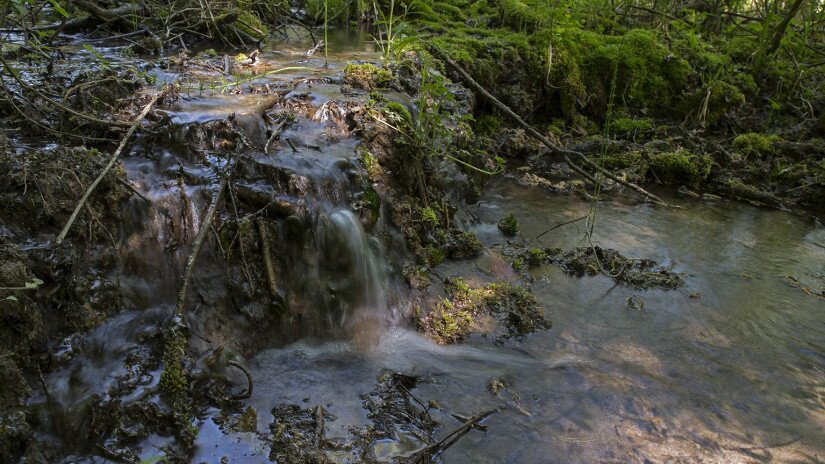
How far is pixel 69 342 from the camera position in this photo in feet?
10.1

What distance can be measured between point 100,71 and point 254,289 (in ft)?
9.21

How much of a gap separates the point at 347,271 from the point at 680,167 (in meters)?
6.20

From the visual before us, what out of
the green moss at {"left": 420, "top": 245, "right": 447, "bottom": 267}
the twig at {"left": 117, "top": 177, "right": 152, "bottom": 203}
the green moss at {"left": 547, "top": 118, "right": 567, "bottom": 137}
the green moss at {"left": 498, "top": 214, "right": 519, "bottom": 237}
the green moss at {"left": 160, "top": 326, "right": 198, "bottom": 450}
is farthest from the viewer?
the green moss at {"left": 547, "top": 118, "right": 567, "bottom": 137}

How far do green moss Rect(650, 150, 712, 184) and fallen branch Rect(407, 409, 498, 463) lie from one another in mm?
6132

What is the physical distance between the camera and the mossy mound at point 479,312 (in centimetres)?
425

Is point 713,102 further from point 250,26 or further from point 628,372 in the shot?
point 250,26

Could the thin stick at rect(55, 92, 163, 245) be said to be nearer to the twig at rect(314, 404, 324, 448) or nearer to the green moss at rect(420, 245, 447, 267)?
the twig at rect(314, 404, 324, 448)

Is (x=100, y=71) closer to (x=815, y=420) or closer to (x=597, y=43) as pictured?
(x=815, y=420)

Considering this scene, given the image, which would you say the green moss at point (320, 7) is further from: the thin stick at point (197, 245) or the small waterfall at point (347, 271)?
the thin stick at point (197, 245)

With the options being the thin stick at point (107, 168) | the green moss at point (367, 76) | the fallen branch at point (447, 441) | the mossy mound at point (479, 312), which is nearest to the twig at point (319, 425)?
the fallen branch at point (447, 441)

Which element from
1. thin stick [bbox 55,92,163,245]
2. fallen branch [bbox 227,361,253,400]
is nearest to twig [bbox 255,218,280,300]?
fallen branch [bbox 227,361,253,400]

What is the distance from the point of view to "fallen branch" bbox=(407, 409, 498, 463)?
3.00 metres

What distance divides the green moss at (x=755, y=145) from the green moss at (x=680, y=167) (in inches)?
33.4

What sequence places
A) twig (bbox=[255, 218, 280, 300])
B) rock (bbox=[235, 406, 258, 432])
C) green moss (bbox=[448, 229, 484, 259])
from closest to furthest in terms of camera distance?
rock (bbox=[235, 406, 258, 432]) → twig (bbox=[255, 218, 280, 300]) → green moss (bbox=[448, 229, 484, 259])
